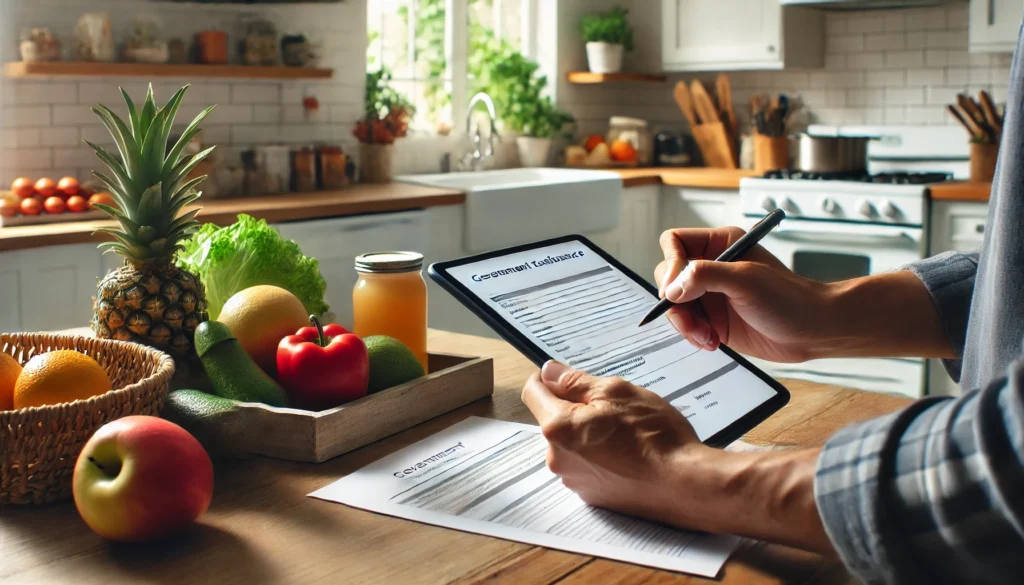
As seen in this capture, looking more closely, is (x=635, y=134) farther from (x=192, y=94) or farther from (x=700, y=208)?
(x=192, y=94)

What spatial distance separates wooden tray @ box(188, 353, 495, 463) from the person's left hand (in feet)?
0.86

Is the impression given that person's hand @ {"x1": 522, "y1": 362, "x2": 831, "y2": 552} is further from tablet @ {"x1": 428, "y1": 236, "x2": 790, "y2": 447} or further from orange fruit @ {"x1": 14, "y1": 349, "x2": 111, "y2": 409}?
orange fruit @ {"x1": 14, "y1": 349, "x2": 111, "y2": 409}

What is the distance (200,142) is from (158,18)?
45 centimetres

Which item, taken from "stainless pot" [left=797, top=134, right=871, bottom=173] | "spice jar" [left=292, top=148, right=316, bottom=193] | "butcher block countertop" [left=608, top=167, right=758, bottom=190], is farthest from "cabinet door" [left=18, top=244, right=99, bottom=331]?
"stainless pot" [left=797, top=134, right=871, bottom=173]

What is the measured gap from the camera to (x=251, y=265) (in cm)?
174

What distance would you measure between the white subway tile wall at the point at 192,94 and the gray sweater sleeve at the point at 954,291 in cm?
285

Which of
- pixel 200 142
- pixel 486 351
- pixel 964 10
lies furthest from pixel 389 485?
pixel 964 10

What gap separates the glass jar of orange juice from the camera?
4.95 feet

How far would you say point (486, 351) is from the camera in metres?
1.77

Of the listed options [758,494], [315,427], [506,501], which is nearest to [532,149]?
[315,427]

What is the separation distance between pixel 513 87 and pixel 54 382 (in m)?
4.15

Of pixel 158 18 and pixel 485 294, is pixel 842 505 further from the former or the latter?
pixel 158 18

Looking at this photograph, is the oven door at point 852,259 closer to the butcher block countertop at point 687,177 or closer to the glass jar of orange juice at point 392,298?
the butcher block countertop at point 687,177

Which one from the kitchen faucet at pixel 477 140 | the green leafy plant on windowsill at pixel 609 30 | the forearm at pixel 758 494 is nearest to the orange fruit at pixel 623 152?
the green leafy plant on windowsill at pixel 609 30
